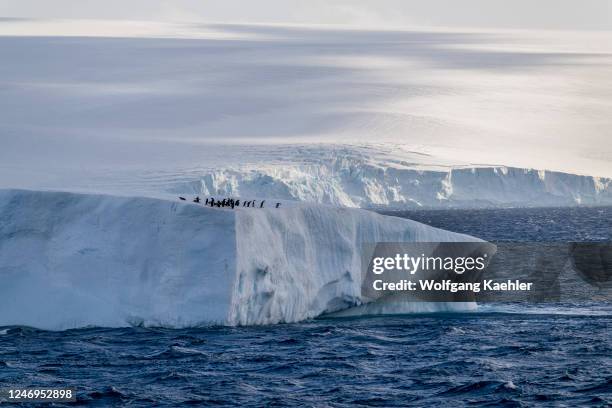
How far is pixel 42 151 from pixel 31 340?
75914 millimetres

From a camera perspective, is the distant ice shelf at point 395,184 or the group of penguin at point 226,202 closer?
the group of penguin at point 226,202

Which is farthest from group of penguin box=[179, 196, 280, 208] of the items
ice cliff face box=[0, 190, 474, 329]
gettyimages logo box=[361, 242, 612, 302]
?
gettyimages logo box=[361, 242, 612, 302]

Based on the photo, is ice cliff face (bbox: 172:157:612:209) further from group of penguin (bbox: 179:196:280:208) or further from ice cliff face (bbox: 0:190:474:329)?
ice cliff face (bbox: 0:190:474:329)

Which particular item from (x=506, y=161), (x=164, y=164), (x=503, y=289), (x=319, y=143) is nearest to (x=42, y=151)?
(x=164, y=164)

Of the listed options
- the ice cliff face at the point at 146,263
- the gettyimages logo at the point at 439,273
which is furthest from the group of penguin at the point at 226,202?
the gettyimages logo at the point at 439,273

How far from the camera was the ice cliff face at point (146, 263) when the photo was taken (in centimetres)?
2605

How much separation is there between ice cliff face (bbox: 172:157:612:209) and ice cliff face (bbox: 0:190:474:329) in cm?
5477

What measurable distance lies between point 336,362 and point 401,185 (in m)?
75.6

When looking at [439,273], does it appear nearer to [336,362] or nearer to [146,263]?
[336,362]

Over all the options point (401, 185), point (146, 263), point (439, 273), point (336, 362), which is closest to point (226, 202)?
point (146, 263)

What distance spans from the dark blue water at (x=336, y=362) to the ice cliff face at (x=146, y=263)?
510 mm

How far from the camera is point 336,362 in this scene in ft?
75.8

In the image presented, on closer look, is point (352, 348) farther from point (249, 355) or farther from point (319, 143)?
point (319, 143)

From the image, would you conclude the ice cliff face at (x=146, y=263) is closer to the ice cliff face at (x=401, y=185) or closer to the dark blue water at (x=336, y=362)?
the dark blue water at (x=336, y=362)
